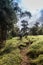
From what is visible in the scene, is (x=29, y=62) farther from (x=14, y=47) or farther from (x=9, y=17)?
(x=9, y=17)

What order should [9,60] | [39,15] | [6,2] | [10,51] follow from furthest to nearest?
[39,15], [6,2], [10,51], [9,60]

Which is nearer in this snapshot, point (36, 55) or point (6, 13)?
point (36, 55)

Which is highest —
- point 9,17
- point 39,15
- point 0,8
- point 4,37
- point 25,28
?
point 0,8

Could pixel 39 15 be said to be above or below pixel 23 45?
below

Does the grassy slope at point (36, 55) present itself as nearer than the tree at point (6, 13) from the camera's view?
Yes

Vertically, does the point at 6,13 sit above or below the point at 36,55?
above

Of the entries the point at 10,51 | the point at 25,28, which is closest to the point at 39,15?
the point at 25,28

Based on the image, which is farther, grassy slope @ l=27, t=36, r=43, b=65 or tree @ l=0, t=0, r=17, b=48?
tree @ l=0, t=0, r=17, b=48

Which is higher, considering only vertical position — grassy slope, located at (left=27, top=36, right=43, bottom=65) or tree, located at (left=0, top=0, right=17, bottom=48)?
tree, located at (left=0, top=0, right=17, bottom=48)

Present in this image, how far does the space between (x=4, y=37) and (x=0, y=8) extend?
22.0 feet

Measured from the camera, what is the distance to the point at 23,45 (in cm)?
1712

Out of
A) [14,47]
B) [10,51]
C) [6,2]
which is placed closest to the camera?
[10,51]

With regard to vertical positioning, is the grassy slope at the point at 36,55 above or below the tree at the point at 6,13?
below

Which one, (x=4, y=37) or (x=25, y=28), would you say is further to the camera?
(x=25, y=28)
